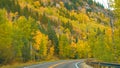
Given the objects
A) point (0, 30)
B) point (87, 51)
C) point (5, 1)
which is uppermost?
point (5, 1)

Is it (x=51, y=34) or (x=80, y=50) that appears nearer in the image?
(x=51, y=34)

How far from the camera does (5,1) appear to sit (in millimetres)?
157375

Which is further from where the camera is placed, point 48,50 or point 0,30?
point 48,50

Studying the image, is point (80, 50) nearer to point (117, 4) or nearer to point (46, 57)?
point (46, 57)

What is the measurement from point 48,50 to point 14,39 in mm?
40945

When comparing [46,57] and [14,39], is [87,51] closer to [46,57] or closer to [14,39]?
[46,57]

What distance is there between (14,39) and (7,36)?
9.65 m

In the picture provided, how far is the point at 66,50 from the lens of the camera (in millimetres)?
111312

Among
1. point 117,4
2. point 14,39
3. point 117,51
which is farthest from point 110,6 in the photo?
point 14,39

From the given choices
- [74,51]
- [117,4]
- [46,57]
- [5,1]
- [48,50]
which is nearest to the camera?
[117,4]

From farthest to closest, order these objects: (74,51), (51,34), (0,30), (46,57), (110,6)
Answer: (74,51) < (51,34) < (46,57) < (0,30) < (110,6)

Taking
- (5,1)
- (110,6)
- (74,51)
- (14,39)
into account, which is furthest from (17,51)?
(5,1)

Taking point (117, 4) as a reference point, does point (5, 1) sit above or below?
above

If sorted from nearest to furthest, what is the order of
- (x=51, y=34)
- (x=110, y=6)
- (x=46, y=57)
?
(x=110, y=6)
(x=46, y=57)
(x=51, y=34)
